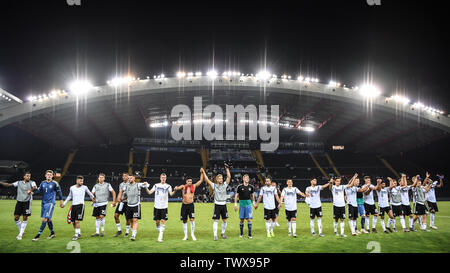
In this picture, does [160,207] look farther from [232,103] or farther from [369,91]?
[232,103]

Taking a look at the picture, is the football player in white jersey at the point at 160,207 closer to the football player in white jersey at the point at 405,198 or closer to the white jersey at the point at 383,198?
the white jersey at the point at 383,198

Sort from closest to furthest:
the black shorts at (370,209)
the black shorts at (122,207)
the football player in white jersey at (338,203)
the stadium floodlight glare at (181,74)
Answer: the black shorts at (122,207), the football player in white jersey at (338,203), the black shorts at (370,209), the stadium floodlight glare at (181,74)

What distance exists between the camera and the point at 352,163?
165 feet

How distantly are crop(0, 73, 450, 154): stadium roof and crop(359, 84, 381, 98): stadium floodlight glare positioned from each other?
0.11m

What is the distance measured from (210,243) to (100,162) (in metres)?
41.5

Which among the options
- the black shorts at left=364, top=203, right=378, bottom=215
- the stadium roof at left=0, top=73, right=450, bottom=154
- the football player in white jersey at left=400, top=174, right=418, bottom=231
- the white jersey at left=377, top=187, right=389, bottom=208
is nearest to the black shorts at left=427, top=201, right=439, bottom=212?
the football player in white jersey at left=400, top=174, right=418, bottom=231

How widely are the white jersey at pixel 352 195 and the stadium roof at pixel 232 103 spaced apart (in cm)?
2322

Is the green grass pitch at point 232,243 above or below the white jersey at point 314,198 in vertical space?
below

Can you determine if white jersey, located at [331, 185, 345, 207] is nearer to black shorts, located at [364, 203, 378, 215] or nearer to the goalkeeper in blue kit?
black shorts, located at [364, 203, 378, 215]

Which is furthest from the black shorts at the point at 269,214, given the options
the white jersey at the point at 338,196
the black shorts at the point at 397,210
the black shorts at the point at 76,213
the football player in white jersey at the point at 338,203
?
the black shorts at the point at 76,213

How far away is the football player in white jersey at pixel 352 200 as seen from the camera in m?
11.1

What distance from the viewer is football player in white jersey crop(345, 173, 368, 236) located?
1106 centimetres

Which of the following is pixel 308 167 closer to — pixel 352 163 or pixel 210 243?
pixel 352 163
